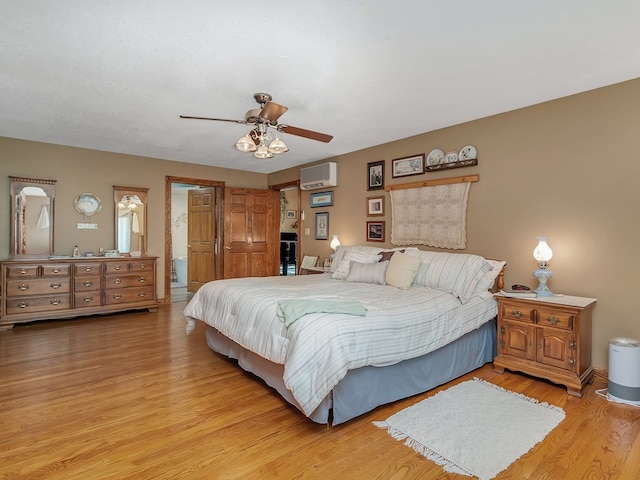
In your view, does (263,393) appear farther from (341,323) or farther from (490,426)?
(490,426)

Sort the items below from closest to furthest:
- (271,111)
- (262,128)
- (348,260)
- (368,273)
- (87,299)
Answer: (271,111), (262,128), (368,273), (348,260), (87,299)

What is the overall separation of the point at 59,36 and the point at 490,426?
3743 mm

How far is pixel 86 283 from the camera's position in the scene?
191 inches

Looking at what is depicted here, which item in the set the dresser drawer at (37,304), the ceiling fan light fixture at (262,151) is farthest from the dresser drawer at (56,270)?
the ceiling fan light fixture at (262,151)

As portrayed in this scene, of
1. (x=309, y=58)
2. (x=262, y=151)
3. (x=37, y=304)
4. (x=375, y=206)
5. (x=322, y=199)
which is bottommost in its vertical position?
(x=37, y=304)

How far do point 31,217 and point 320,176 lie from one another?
419 centimetres

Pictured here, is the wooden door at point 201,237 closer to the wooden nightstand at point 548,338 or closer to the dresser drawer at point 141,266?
the dresser drawer at point 141,266

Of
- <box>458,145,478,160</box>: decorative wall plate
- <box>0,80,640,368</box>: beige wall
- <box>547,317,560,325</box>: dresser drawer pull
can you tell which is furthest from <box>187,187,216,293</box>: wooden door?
<box>547,317,560,325</box>: dresser drawer pull

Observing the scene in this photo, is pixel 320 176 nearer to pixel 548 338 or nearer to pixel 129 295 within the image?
pixel 129 295

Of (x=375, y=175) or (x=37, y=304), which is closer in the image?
(x=37, y=304)

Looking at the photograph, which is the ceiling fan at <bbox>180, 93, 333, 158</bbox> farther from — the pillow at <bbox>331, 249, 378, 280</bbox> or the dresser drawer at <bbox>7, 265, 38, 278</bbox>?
the dresser drawer at <bbox>7, 265, 38, 278</bbox>

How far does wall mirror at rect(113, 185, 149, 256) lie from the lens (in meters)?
5.48

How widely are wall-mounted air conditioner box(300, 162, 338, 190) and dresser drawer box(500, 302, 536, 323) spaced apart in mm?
3140

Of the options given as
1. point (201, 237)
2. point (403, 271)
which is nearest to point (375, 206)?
point (403, 271)
